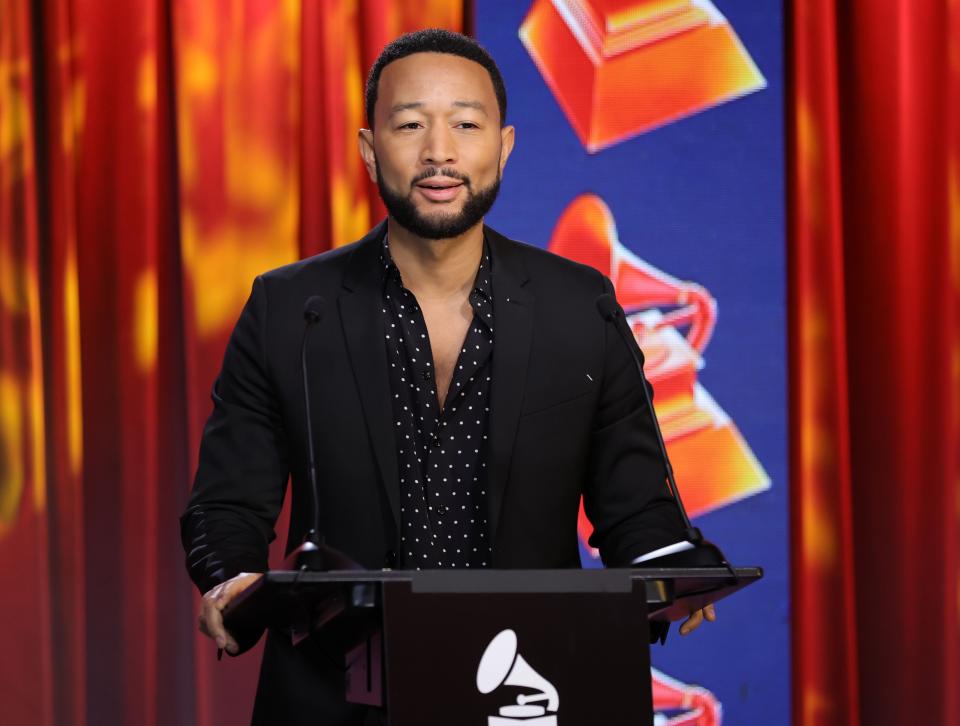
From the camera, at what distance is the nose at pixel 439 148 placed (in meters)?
2.03

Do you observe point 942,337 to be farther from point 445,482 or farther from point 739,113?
point 445,482

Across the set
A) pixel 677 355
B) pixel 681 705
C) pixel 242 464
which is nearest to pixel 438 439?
pixel 242 464

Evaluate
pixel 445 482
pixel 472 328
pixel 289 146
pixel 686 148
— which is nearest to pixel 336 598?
pixel 445 482

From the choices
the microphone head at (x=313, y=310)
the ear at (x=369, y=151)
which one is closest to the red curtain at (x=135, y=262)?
the ear at (x=369, y=151)

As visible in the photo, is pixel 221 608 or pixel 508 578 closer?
pixel 508 578

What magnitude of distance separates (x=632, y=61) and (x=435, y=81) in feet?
4.42

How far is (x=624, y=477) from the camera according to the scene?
2.03 m

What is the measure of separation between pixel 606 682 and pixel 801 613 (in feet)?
6.32

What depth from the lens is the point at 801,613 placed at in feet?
10.4

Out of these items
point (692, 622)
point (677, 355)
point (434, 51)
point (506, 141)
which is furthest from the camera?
point (677, 355)

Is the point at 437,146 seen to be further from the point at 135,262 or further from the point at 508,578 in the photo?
the point at 135,262

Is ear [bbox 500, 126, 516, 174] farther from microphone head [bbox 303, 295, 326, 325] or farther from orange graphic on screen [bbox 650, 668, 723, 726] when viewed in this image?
orange graphic on screen [bbox 650, 668, 723, 726]

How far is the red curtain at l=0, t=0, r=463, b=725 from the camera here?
119 inches

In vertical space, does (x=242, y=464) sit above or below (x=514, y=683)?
above
